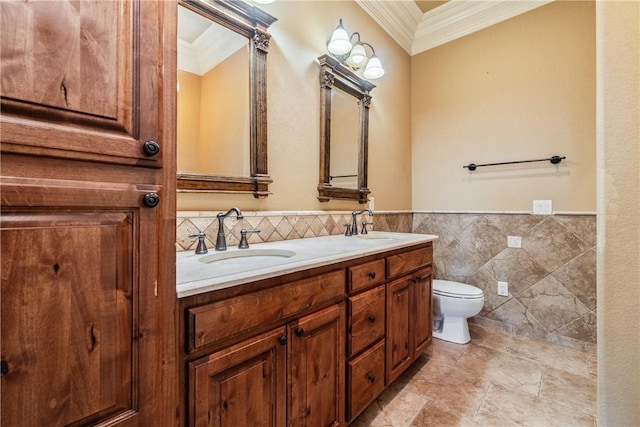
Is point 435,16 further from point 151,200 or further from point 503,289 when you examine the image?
point 151,200

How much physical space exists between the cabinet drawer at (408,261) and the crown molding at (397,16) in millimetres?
2027

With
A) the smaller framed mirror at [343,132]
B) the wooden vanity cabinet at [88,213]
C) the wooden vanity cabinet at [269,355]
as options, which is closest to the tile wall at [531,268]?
the smaller framed mirror at [343,132]

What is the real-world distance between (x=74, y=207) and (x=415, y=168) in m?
2.88

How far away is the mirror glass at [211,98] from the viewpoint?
1310mm

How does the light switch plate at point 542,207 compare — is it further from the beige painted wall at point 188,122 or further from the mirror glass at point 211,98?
the beige painted wall at point 188,122

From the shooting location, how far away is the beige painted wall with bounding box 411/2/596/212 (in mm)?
2129

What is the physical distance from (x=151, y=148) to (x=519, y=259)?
2771 millimetres

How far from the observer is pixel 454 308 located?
213 cm

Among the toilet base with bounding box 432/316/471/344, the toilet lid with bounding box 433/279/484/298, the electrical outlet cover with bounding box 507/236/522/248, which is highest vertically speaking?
the electrical outlet cover with bounding box 507/236/522/248

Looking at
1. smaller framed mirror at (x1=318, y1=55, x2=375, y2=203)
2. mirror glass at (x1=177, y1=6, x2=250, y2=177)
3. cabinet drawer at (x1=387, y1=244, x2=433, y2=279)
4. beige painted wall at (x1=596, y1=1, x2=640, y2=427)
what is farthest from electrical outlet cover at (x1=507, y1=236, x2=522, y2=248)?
mirror glass at (x1=177, y1=6, x2=250, y2=177)

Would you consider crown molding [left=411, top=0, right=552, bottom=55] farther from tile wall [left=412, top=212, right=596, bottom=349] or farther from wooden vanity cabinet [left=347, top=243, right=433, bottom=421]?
wooden vanity cabinet [left=347, top=243, right=433, bottom=421]

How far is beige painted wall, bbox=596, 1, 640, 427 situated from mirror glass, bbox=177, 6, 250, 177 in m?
1.39

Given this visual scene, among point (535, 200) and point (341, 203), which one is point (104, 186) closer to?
point (341, 203)

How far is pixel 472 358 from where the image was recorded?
78.7 inches
